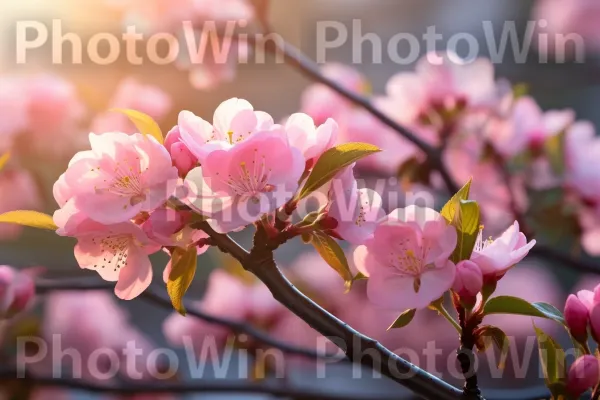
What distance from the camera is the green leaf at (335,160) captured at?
410 mm

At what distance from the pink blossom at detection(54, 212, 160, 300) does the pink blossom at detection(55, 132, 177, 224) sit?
12 millimetres

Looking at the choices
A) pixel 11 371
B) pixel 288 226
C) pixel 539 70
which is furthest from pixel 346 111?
pixel 539 70

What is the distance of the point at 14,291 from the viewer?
0.68m

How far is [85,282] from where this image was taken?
2.43 feet

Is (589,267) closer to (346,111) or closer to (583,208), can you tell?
(583,208)

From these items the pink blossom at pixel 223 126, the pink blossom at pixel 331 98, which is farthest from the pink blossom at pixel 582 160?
the pink blossom at pixel 223 126

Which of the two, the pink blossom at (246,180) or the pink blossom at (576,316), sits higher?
the pink blossom at (246,180)

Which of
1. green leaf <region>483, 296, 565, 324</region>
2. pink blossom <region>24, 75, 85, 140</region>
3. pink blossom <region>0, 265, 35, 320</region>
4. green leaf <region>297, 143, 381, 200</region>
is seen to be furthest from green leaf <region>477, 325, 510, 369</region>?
pink blossom <region>24, 75, 85, 140</region>

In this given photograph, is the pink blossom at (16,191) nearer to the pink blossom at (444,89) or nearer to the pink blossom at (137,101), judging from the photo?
the pink blossom at (137,101)

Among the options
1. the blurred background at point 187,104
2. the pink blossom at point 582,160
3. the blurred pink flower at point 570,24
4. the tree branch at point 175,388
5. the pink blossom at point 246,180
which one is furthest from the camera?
the blurred pink flower at point 570,24

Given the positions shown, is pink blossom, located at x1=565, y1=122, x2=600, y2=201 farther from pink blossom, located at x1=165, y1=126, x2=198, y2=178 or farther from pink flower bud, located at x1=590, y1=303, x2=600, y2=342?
pink blossom, located at x1=165, y1=126, x2=198, y2=178

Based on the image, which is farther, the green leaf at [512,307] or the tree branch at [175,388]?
the tree branch at [175,388]

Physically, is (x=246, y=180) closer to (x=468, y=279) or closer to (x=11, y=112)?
(x=468, y=279)

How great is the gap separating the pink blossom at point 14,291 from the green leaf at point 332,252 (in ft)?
1.17
